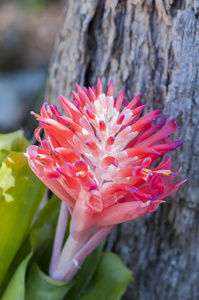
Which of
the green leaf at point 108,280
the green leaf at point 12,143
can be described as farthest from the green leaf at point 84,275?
the green leaf at point 12,143

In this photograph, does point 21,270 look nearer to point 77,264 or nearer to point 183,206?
point 77,264

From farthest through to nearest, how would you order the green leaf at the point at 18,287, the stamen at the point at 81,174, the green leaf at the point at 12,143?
the green leaf at the point at 12,143 → the green leaf at the point at 18,287 → the stamen at the point at 81,174

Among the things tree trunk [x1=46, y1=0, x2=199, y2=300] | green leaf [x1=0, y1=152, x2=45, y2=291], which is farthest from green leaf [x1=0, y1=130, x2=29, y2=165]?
tree trunk [x1=46, y1=0, x2=199, y2=300]

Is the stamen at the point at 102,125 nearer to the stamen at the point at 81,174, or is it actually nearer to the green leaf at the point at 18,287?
the stamen at the point at 81,174

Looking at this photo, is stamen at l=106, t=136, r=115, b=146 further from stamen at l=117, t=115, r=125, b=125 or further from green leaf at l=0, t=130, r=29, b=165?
green leaf at l=0, t=130, r=29, b=165

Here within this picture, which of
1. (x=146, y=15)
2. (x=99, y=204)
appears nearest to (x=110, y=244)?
(x=99, y=204)

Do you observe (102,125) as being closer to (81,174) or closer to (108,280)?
(81,174)

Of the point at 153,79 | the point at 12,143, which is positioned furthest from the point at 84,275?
the point at 153,79
